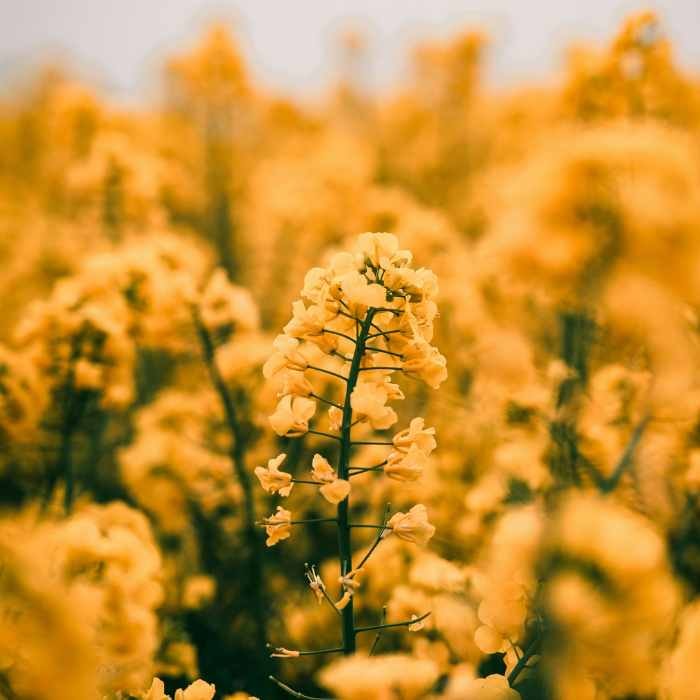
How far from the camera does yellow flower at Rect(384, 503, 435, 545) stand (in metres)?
1.34

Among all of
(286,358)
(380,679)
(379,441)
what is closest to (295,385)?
(286,358)

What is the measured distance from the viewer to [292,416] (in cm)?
140

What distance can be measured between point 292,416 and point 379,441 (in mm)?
444

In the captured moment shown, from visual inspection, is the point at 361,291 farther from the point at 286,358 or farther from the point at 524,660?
the point at 524,660

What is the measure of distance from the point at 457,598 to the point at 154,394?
264 centimetres

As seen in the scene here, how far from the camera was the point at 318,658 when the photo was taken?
242cm

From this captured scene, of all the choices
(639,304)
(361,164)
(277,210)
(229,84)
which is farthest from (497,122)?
(639,304)

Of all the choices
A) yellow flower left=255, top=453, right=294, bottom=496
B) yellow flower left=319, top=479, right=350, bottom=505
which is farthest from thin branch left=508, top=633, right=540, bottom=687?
yellow flower left=255, top=453, right=294, bottom=496

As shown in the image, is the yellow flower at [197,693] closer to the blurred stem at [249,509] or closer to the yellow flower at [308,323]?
the yellow flower at [308,323]

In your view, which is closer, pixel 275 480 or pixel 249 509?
pixel 275 480

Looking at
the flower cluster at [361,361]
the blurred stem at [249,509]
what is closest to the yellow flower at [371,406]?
the flower cluster at [361,361]

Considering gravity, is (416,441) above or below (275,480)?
above

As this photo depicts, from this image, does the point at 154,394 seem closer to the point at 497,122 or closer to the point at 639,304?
the point at 639,304

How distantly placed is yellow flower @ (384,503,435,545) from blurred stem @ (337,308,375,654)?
0.11m
